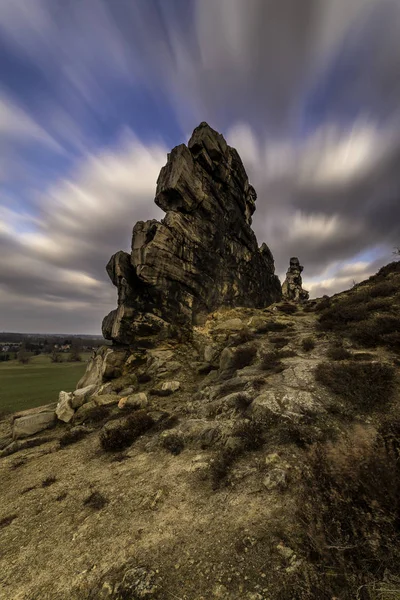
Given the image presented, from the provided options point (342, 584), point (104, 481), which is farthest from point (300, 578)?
point (104, 481)

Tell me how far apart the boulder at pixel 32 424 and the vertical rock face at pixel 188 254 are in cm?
956

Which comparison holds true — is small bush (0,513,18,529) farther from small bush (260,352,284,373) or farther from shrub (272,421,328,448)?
small bush (260,352,284,373)

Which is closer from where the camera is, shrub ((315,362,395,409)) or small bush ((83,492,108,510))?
small bush ((83,492,108,510))

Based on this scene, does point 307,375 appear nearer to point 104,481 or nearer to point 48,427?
point 104,481

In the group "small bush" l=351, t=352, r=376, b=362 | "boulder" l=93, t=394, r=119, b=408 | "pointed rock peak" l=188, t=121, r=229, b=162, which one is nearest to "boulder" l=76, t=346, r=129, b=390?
"boulder" l=93, t=394, r=119, b=408

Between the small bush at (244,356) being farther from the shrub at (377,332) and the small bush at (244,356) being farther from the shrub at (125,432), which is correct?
the shrub at (125,432)

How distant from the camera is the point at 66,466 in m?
13.4

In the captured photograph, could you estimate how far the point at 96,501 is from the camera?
31.7 feet

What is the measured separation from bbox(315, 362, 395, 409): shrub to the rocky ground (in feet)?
0.75

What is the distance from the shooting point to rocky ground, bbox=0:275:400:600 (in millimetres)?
6105

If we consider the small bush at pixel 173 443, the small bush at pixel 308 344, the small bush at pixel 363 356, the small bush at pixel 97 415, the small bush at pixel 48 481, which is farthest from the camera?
the small bush at pixel 308 344

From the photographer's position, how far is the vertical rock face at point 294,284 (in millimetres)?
81787

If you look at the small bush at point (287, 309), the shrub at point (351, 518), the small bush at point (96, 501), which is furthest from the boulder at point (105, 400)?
the small bush at point (287, 309)

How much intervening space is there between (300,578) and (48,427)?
20768 millimetres
